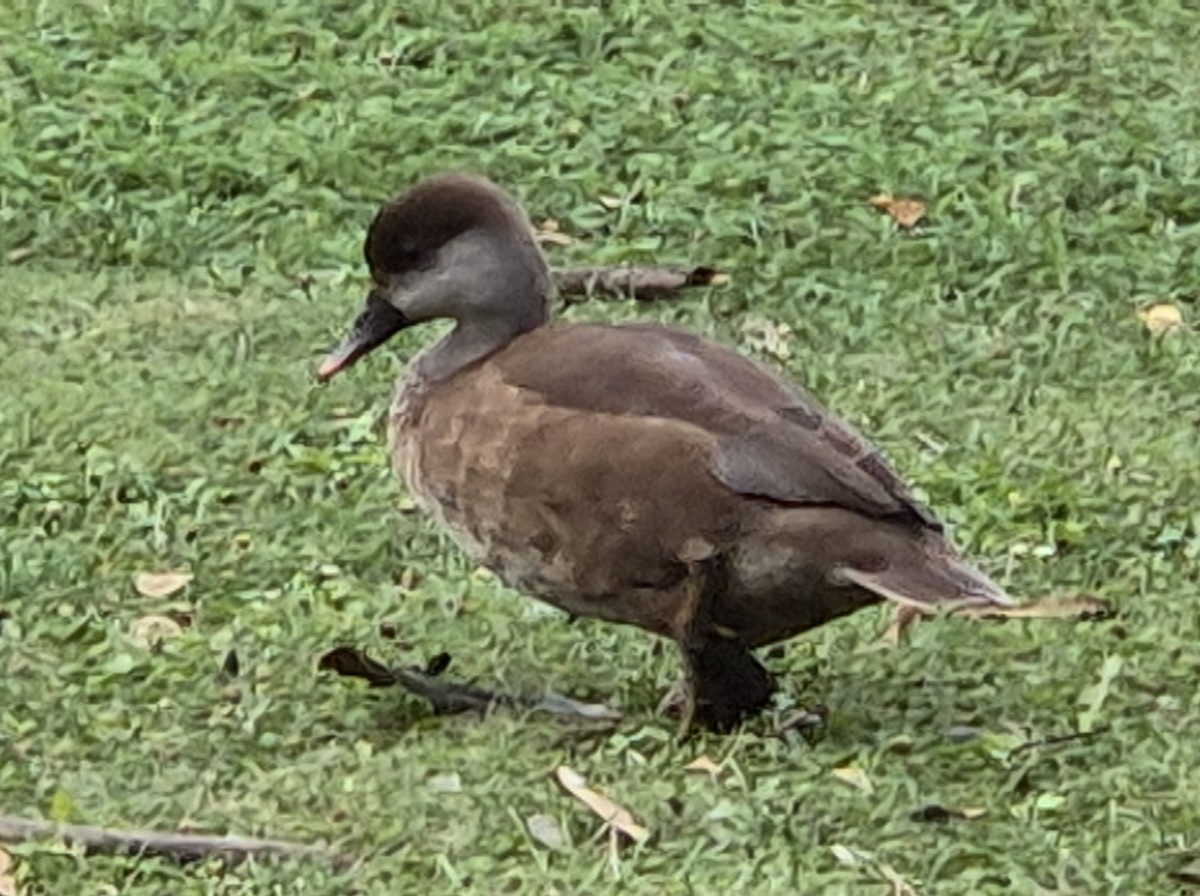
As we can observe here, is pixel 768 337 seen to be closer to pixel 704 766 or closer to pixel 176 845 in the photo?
pixel 704 766

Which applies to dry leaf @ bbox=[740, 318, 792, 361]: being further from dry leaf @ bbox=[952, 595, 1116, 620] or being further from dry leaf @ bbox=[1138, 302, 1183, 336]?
dry leaf @ bbox=[952, 595, 1116, 620]

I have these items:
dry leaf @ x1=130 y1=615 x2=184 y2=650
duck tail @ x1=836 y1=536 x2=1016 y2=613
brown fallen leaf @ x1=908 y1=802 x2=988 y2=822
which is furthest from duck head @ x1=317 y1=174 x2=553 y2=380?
brown fallen leaf @ x1=908 y1=802 x2=988 y2=822

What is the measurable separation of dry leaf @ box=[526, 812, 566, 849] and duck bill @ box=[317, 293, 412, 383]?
1.31m

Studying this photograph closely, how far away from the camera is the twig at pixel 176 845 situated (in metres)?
5.10

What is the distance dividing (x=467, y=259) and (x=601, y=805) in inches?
48.2

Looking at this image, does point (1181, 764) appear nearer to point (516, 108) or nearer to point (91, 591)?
point (91, 591)

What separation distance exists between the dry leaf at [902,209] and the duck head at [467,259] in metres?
2.51

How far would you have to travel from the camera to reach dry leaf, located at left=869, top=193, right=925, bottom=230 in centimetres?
844

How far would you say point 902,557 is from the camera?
531cm

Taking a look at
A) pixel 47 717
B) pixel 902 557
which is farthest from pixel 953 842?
pixel 47 717

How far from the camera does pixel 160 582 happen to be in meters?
6.40

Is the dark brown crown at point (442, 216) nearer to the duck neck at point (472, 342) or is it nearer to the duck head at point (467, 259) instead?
the duck head at point (467, 259)

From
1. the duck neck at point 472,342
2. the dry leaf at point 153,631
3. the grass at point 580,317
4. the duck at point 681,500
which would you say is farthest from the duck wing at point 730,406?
the dry leaf at point 153,631

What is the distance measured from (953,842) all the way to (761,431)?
760 millimetres
